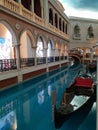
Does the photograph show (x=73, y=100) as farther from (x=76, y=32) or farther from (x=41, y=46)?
(x=76, y=32)

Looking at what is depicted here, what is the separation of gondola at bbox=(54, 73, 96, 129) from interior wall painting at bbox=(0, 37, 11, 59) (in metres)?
5.44

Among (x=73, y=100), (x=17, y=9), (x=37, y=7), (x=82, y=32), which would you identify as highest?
(x=37, y=7)

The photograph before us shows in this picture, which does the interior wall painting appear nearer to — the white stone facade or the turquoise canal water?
the turquoise canal water

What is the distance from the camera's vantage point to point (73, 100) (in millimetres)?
5266

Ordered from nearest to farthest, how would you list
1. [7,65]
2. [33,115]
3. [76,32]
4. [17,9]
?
[33,115] → [7,65] → [17,9] → [76,32]

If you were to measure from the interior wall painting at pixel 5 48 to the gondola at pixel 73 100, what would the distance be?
5436 millimetres

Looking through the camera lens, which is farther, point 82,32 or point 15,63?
point 82,32

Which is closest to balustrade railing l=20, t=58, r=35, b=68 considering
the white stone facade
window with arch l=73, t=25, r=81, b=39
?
the white stone facade

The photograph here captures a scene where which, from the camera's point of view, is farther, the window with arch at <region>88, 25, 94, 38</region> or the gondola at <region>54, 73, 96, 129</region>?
the window with arch at <region>88, 25, 94, 38</region>

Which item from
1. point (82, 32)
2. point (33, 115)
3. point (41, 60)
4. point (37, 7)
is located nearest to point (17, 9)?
→ point (37, 7)

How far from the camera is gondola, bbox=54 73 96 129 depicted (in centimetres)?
384

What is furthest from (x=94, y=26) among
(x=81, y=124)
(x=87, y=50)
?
(x=81, y=124)

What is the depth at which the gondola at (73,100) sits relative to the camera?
3.84 metres

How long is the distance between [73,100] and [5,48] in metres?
6.78
